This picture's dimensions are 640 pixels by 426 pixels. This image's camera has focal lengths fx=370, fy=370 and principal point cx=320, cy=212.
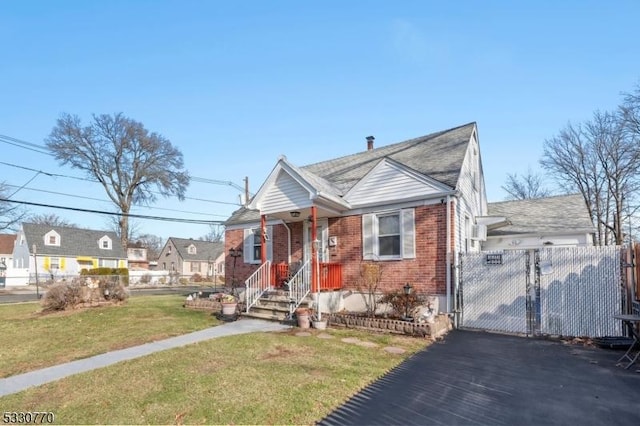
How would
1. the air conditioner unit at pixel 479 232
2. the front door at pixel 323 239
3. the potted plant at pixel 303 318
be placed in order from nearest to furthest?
the potted plant at pixel 303 318, the air conditioner unit at pixel 479 232, the front door at pixel 323 239

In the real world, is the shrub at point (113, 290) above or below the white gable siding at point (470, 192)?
below

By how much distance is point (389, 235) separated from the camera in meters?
11.4

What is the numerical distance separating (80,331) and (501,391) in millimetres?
9800

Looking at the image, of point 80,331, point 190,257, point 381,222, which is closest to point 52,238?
point 190,257

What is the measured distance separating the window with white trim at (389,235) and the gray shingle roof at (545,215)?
5.69 metres

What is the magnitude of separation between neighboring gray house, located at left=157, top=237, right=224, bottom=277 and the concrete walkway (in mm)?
47369

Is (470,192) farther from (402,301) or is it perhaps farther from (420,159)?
(402,301)

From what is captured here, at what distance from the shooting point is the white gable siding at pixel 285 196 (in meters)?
11.5

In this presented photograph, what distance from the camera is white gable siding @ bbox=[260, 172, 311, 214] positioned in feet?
37.8

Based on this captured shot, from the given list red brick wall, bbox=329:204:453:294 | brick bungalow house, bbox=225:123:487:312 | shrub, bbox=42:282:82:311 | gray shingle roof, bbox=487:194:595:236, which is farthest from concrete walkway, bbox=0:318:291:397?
gray shingle roof, bbox=487:194:595:236

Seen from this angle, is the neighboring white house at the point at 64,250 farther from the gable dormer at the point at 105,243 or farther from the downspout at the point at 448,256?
the downspout at the point at 448,256

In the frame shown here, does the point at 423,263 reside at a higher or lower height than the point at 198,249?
higher

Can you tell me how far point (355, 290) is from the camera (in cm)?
1165

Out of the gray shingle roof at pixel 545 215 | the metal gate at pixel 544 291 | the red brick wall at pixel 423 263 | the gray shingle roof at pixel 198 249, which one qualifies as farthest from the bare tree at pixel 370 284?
the gray shingle roof at pixel 198 249
